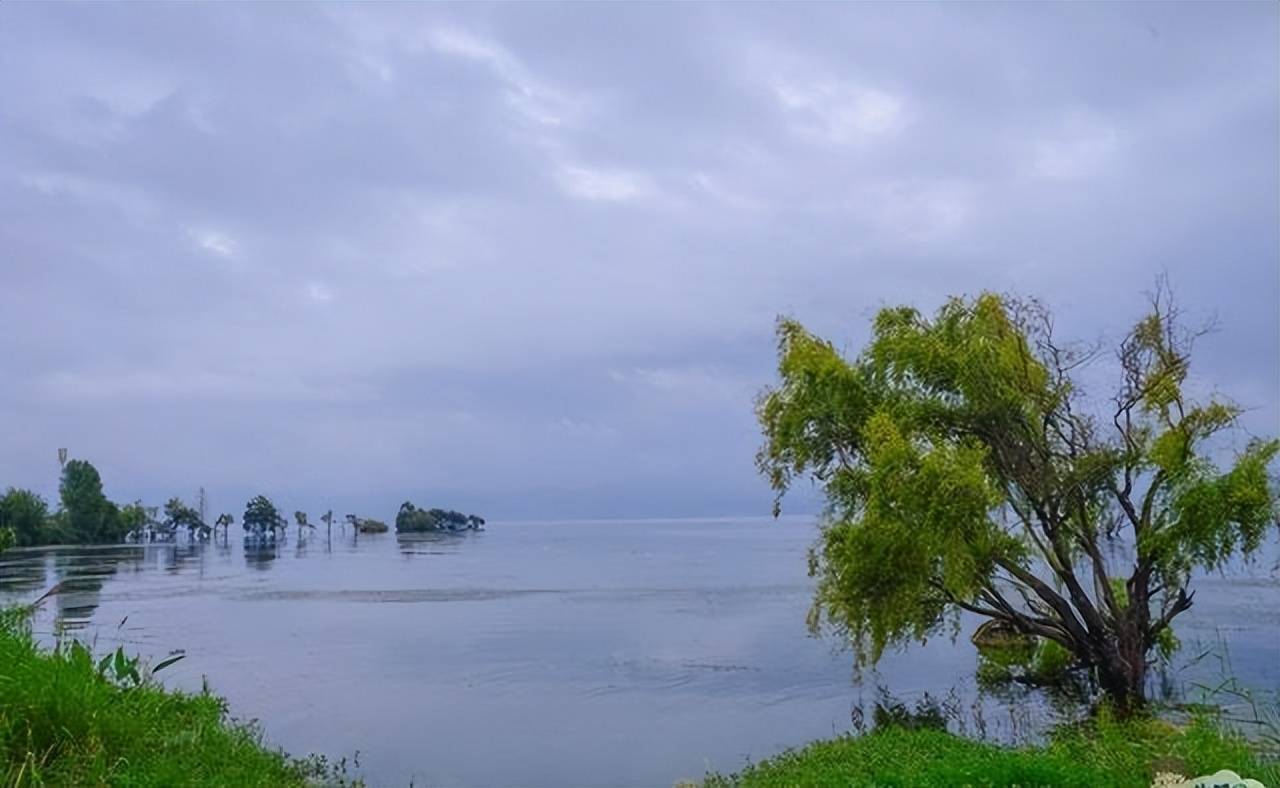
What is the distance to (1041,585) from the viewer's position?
18.9 m

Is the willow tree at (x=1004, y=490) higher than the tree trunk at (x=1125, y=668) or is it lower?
higher

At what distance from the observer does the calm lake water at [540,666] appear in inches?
635

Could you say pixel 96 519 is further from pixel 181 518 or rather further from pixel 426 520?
pixel 426 520

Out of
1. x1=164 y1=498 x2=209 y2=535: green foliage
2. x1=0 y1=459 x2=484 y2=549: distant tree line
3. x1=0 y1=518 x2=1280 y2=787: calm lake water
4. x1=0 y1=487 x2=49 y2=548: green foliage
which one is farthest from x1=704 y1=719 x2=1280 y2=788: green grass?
x1=164 y1=498 x2=209 y2=535: green foliage

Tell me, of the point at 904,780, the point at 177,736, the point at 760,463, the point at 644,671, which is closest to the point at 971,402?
the point at 760,463

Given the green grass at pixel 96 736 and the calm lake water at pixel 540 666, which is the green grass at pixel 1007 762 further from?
the green grass at pixel 96 736

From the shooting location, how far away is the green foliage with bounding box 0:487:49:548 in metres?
85.0

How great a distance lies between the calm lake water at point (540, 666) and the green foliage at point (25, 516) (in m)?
38.3

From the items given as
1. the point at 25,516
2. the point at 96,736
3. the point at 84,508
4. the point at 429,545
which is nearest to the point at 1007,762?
the point at 96,736

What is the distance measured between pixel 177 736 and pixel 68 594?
1437 inches

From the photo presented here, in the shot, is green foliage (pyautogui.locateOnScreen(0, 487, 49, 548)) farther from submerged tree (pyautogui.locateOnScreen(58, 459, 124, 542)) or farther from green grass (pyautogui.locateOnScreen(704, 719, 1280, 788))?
green grass (pyautogui.locateOnScreen(704, 719, 1280, 788))

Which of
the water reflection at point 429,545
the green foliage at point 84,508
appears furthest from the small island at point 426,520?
the green foliage at point 84,508

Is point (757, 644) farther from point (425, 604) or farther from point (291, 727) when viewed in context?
point (425, 604)

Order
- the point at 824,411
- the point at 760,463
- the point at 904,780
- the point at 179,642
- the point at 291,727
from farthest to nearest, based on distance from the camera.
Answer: the point at 179,642 < the point at 760,463 < the point at 824,411 < the point at 291,727 < the point at 904,780
